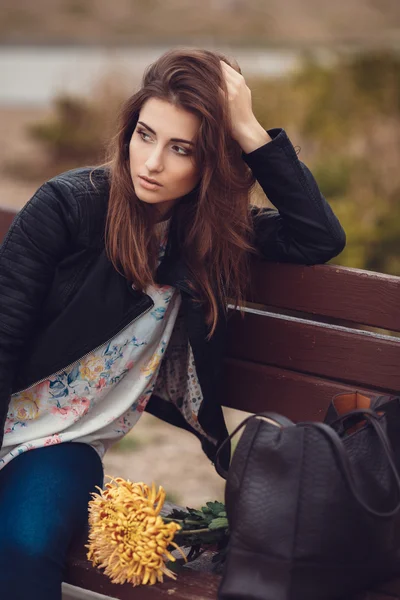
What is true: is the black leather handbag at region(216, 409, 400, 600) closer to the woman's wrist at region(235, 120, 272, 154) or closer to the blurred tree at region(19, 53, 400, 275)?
the woman's wrist at region(235, 120, 272, 154)

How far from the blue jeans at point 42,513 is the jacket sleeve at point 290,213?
0.73 m

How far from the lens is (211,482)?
405cm

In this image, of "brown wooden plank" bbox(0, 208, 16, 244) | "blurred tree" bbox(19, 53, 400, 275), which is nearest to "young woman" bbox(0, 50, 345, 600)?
"brown wooden plank" bbox(0, 208, 16, 244)

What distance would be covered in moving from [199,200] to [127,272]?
0.82 ft

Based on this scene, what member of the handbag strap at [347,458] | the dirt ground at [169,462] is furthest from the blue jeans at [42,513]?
the dirt ground at [169,462]

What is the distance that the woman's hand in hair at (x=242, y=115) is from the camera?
2363mm

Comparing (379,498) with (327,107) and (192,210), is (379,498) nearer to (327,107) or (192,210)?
(192,210)

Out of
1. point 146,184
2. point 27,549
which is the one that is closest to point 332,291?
point 146,184

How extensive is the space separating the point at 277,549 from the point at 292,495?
0.36ft

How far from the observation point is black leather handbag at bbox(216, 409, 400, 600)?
1971 millimetres

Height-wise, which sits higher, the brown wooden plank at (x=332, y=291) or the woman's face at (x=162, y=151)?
the woman's face at (x=162, y=151)

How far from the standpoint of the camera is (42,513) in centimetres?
233

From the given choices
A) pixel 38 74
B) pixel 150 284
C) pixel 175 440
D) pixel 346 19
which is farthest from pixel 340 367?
pixel 346 19

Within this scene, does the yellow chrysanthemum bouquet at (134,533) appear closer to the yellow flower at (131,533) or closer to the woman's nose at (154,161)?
the yellow flower at (131,533)
